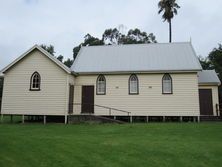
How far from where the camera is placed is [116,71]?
22219mm

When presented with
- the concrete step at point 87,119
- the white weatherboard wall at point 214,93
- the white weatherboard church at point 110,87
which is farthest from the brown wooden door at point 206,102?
the concrete step at point 87,119

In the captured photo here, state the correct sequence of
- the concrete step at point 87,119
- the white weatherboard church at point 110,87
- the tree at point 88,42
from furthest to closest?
the tree at point 88,42
the white weatherboard church at point 110,87
the concrete step at point 87,119

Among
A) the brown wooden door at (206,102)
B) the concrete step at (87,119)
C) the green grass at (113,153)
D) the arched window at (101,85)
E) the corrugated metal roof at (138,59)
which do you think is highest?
the corrugated metal roof at (138,59)

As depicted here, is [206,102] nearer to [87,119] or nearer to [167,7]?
[87,119]

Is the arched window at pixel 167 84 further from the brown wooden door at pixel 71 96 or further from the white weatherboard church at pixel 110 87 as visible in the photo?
the brown wooden door at pixel 71 96

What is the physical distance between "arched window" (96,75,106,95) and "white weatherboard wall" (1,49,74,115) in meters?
2.40

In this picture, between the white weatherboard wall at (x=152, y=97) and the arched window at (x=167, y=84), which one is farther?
the arched window at (x=167, y=84)

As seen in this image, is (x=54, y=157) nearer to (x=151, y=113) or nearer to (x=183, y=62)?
(x=151, y=113)

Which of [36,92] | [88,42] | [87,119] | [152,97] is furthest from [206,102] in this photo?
[88,42]

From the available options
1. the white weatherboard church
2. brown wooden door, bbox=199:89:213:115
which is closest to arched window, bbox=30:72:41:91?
the white weatherboard church

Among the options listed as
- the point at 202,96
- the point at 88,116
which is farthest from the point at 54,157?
the point at 202,96

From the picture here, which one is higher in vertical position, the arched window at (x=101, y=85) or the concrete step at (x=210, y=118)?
the arched window at (x=101, y=85)

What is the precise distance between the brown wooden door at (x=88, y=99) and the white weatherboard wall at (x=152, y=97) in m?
0.36

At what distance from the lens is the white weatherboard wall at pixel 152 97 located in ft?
69.9
